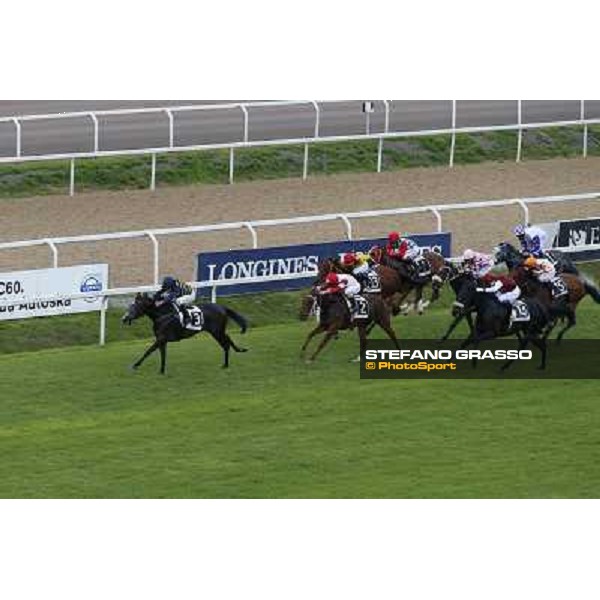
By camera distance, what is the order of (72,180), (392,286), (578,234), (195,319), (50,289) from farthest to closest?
1. (72,180)
2. (578,234)
3. (392,286)
4. (50,289)
5. (195,319)

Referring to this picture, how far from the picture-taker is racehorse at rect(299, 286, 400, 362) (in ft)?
88.0

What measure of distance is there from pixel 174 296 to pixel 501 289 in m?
3.48

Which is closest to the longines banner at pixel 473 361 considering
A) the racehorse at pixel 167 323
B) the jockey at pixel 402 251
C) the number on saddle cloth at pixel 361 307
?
the number on saddle cloth at pixel 361 307

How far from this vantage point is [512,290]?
26.7 metres

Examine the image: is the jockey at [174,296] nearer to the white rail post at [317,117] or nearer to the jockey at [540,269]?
the jockey at [540,269]

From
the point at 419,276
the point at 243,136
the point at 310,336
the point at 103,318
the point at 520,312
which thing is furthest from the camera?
the point at 243,136

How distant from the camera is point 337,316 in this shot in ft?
88.0

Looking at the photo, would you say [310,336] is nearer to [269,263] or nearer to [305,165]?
[269,263]

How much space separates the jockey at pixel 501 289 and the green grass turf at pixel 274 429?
35.6 inches

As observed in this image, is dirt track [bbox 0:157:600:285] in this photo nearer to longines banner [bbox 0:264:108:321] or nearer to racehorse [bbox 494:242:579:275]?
longines banner [bbox 0:264:108:321]

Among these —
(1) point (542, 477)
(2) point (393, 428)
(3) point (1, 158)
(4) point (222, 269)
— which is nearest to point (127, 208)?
(3) point (1, 158)

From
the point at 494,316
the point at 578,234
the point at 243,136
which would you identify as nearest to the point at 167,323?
the point at 494,316

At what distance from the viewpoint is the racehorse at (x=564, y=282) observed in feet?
90.6

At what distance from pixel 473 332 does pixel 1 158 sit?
1005 centimetres
